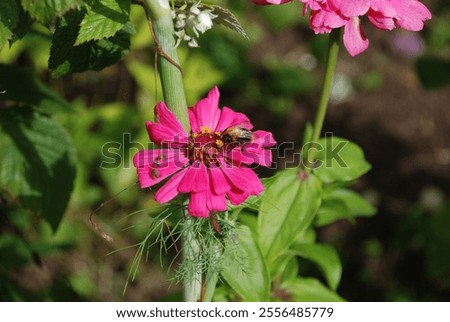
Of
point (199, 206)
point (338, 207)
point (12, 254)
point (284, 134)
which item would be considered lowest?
point (284, 134)

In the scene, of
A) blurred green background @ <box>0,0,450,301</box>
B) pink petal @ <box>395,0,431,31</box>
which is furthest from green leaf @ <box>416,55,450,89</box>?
pink petal @ <box>395,0,431,31</box>

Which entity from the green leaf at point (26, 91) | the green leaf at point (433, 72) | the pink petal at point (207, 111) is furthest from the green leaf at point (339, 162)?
the green leaf at point (433, 72)

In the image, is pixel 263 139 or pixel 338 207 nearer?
pixel 263 139

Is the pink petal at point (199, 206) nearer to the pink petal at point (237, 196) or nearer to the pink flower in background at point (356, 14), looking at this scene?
the pink petal at point (237, 196)

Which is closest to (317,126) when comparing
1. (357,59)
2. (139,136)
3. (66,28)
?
(66,28)

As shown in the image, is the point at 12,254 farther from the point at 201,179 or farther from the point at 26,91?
the point at 201,179

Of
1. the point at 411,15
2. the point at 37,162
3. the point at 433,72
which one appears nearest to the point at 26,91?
the point at 37,162
